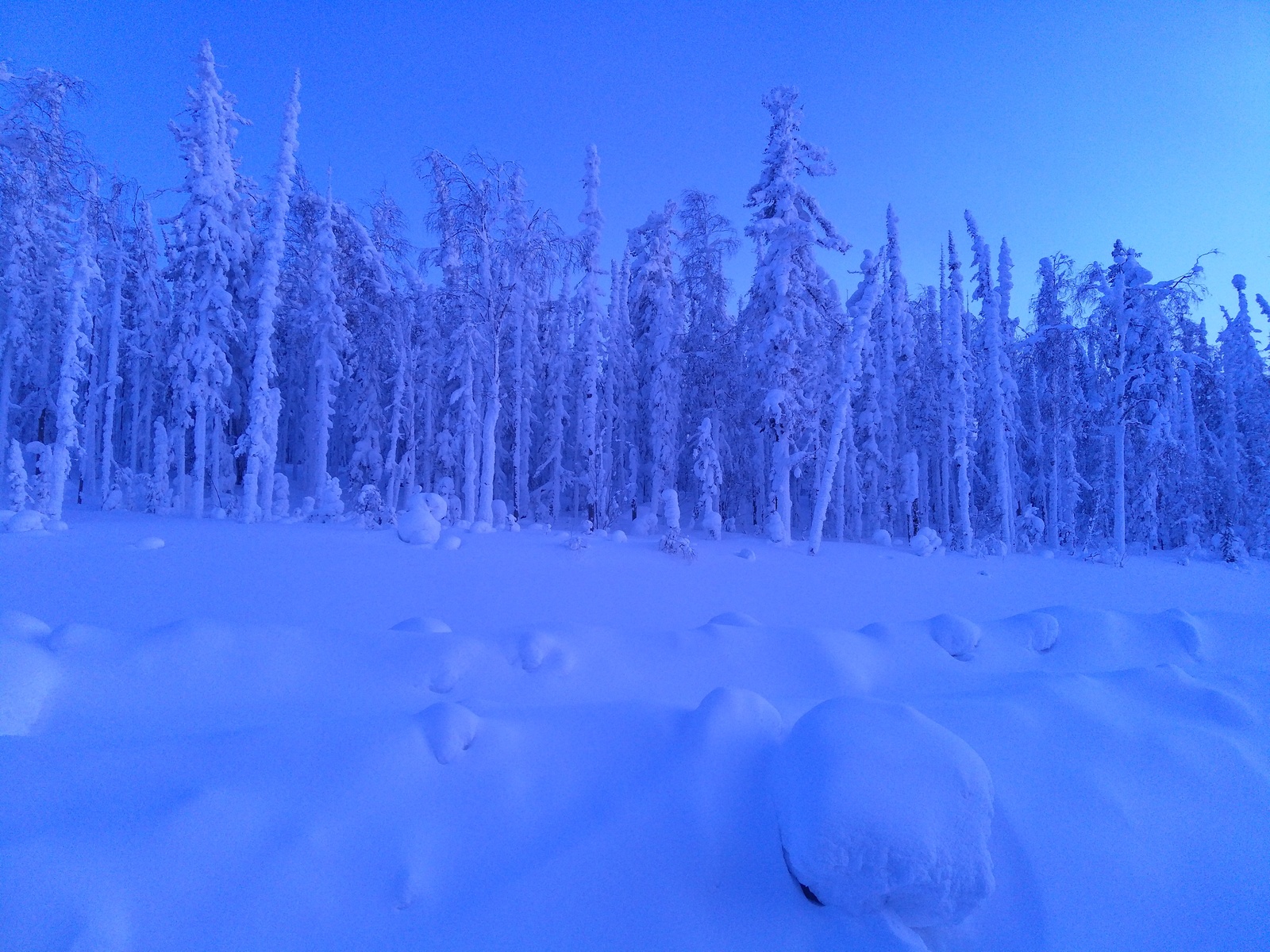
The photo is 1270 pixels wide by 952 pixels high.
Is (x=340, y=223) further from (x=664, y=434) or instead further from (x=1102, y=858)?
(x=1102, y=858)

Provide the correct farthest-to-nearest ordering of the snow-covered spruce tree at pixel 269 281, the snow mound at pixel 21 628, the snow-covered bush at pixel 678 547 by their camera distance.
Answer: the snow-covered spruce tree at pixel 269 281 < the snow-covered bush at pixel 678 547 < the snow mound at pixel 21 628

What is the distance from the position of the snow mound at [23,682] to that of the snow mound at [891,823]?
546 cm

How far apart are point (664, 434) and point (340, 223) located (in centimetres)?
1670

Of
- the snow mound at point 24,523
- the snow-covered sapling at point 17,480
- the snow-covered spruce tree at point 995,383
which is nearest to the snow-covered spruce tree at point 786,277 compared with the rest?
the snow-covered spruce tree at point 995,383

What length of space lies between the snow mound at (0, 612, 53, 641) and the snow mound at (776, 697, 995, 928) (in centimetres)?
634

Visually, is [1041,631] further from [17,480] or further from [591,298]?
[17,480]

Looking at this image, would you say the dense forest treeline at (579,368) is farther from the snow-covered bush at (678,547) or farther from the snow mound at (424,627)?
the snow mound at (424,627)

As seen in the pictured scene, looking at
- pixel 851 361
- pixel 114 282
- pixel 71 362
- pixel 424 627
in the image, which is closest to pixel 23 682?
pixel 424 627

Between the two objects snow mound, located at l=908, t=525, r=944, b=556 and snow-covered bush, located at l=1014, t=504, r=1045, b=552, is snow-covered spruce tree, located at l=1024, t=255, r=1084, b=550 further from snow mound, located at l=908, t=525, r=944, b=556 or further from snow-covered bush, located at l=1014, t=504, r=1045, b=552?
snow mound, located at l=908, t=525, r=944, b=556

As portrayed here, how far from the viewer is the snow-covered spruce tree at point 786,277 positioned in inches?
803

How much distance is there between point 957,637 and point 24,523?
66.2 feet

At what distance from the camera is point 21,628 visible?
202 inches

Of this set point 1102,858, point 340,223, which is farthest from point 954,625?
point 340,223

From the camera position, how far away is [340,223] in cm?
2466
